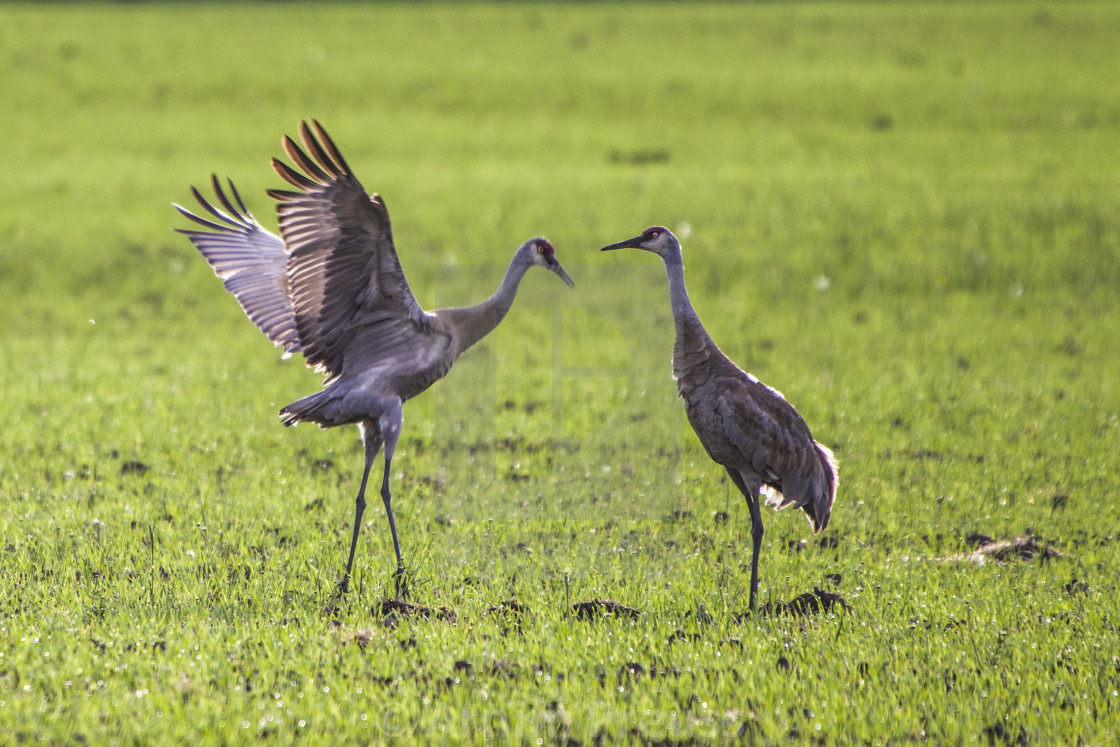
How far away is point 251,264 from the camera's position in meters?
7.94

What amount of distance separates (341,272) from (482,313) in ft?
3.15

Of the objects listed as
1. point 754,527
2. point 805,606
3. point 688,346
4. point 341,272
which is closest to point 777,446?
point 754,527

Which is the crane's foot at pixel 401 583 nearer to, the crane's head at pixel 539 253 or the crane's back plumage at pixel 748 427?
the crane's back plumage at pixel 748 427

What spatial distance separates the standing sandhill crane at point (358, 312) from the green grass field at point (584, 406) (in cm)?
92

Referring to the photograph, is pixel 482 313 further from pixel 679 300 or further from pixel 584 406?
pixel 584 406

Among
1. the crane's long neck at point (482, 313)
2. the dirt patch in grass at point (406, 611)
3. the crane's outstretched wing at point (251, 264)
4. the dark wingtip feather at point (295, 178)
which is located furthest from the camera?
the crane's outstretched wing at point (251, 264)

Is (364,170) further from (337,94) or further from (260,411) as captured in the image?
(260,411)

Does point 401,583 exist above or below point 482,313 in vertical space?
below

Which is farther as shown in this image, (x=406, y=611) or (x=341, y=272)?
(x=341, y=272)

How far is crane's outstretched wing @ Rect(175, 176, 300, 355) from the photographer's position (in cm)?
771

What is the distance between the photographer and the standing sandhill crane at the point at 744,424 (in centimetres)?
636

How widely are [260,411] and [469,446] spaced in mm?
2088

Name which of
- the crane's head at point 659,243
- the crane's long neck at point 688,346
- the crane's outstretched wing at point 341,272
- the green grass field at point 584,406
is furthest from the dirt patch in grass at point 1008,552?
the crane's outstretched wing at point 341,272

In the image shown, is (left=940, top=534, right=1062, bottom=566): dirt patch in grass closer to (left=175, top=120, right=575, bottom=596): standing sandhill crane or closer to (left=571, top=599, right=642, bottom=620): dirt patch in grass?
(left=571, top=599, right=642, bottom=620): dirt patch in grass
